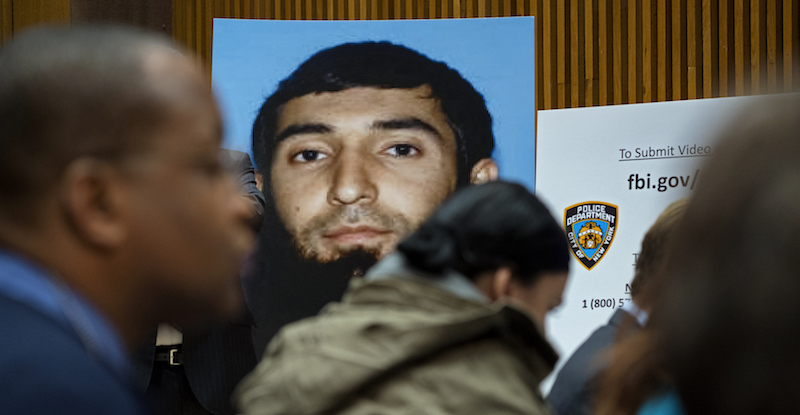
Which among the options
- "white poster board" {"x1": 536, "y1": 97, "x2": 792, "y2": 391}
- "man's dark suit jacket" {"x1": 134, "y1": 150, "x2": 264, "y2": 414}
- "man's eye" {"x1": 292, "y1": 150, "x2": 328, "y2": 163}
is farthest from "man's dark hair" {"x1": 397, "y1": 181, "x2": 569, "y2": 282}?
"man's eye" {"x1": 292, "y1": 150, "x2": 328, "y2": 163}

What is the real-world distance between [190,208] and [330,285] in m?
3.51

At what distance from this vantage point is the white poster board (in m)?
3.71

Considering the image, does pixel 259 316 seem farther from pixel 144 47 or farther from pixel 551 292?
pixel 144 47

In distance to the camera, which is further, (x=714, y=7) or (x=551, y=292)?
(x=714, y=7)

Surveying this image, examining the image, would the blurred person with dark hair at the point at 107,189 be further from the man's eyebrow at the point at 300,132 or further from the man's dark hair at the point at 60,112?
the man's eyebrow at the point at 300,132

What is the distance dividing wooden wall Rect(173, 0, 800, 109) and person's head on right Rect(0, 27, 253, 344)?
363 centimetres

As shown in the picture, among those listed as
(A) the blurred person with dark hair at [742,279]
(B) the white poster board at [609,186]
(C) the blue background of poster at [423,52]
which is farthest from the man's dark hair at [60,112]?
(C) the blue background of poster at [423,52]

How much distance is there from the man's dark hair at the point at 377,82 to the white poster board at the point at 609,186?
1.64 ft

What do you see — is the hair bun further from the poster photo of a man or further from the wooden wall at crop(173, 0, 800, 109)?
the wooden wall at crop(173, 0, 800, 109)

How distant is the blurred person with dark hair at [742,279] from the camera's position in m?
0.52

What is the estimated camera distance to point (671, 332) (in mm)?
594

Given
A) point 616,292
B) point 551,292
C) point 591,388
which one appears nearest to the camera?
point 551,292

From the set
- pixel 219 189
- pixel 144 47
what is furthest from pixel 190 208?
pixel 144 47

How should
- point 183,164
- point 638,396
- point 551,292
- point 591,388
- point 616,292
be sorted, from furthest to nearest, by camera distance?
point 616,292 → point 591,388 → point 551,292 → point 638,396 → point 183,164
